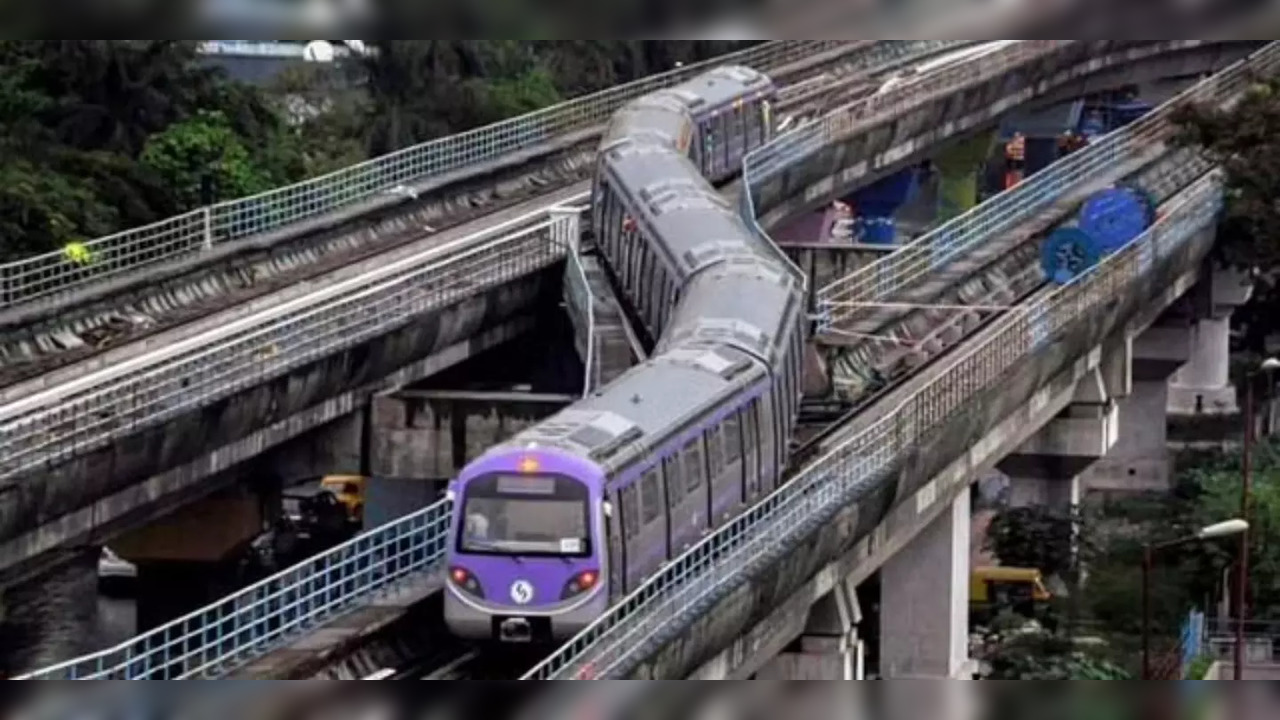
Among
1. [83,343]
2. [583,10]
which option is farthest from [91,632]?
[583,10]

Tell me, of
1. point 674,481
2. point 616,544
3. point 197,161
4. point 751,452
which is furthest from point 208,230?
point 616,544

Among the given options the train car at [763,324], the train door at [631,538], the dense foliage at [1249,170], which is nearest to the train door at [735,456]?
the train car at [763,324]

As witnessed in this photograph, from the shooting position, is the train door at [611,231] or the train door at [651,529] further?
the train door at [611,231]

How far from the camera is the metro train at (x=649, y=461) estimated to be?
26.0 meters

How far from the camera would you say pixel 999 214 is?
6400cm

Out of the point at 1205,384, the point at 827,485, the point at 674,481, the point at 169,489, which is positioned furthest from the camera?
the point at 1205,384

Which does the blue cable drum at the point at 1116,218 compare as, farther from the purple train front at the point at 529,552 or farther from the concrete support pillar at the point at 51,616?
the purple train front at the point at 529,552

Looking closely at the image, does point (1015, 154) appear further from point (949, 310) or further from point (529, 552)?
point (529, 552)

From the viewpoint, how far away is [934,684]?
10.9 m

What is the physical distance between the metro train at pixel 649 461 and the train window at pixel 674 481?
2cm

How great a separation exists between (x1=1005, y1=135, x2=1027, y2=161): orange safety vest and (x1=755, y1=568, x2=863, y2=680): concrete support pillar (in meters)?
68.0

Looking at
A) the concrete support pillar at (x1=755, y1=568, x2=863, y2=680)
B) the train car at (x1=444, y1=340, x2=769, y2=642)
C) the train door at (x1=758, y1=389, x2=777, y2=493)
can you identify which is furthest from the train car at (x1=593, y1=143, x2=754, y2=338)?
the train car at (x1=444, y1=340, x2=769, y2=642)

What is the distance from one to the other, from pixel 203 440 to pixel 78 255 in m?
10.5

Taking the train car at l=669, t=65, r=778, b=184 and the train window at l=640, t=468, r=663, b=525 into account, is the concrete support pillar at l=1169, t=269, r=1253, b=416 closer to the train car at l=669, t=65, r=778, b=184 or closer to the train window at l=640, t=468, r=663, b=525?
the train car at l=669, t=65, r=778, b=184
